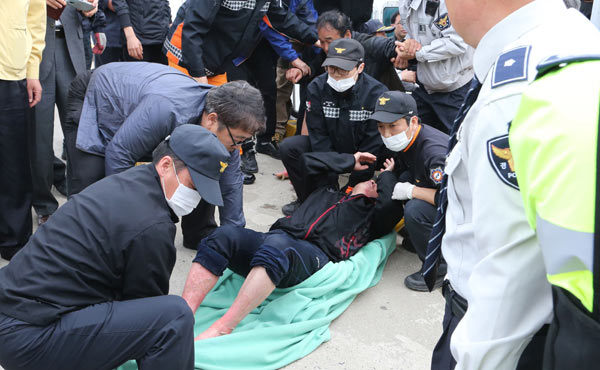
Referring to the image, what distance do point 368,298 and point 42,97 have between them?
2191mm

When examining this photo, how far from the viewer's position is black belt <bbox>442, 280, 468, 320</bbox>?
1.29 meters

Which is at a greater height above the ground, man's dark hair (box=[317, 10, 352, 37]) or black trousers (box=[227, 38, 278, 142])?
man's dark hair (box=[317, 10, 352, 37])

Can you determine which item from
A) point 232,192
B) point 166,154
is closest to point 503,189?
point 166,154

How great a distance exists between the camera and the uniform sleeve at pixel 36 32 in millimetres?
2908

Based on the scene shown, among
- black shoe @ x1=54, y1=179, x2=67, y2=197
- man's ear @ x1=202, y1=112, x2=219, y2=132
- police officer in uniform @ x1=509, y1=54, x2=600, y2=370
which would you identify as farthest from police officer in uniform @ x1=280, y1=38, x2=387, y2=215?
police officer in uniform @ x1=509, y1=54, x2=600, y2=370

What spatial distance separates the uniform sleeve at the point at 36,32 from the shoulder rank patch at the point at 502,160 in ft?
8.77

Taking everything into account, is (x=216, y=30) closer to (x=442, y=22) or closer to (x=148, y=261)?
(x=442, y=22)

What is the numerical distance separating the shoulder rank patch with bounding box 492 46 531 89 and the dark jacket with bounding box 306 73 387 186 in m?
2.59

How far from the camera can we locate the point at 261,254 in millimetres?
2531

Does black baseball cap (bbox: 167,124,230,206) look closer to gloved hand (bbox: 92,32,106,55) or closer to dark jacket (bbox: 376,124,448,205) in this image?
dark jacket (bbox: 376,124,448,205)

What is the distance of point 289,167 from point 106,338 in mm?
2181

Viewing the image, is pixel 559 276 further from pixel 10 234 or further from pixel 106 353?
pixel 10 234

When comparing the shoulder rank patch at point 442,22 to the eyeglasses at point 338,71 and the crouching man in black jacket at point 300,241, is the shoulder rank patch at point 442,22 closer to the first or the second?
the eyeglasses at point 338,71

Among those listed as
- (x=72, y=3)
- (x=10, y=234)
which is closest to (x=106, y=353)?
(x=10, y=234)
